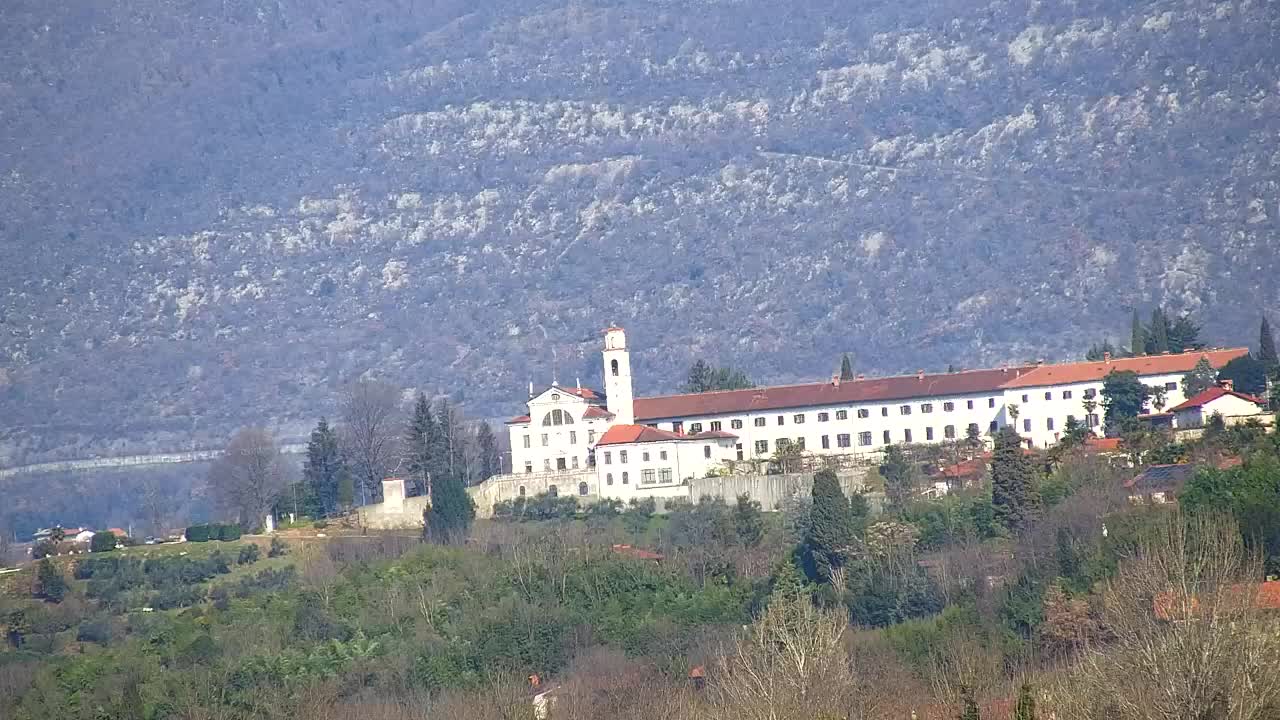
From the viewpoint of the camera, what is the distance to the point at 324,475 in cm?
9119

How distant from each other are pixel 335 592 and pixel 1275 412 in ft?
89.6

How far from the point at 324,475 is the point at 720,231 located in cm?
8506

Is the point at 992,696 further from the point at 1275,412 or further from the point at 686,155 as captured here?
the point at 686,155

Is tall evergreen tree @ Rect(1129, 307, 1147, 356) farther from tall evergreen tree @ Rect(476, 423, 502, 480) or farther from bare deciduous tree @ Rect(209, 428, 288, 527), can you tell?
bare deciduous tree @ Rect(209, 428, 288, 527)

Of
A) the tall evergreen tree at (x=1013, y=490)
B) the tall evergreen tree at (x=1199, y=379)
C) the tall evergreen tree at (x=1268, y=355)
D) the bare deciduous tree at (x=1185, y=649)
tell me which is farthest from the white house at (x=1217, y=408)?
the bare deciduous tree at (x=1185, y=649)

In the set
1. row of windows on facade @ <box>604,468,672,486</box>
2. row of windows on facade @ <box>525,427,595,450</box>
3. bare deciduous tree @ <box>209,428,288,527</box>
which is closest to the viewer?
row of windows on facade @ <box>604,468,672,486</box>

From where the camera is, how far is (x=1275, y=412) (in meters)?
75.7

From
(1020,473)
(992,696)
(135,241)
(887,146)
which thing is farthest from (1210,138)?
(992,696)

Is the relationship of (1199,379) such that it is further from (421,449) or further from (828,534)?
(421,449)

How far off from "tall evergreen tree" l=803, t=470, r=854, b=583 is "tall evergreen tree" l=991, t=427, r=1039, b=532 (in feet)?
13.3

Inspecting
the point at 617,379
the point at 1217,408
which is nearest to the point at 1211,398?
the point at 1217,408

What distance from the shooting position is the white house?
77.1 m

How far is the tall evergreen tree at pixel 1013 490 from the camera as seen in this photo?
69625mm

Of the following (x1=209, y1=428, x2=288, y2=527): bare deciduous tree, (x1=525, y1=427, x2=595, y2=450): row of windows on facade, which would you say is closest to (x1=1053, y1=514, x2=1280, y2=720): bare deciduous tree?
(x1=525, y1=427, x2=595, y2=450): row of windows on facade
